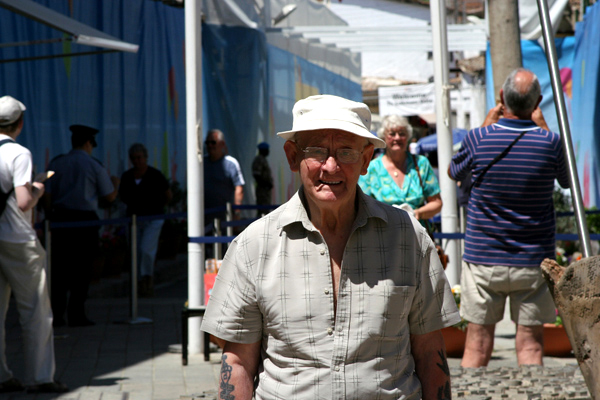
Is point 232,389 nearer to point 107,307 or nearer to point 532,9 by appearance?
point 107,307

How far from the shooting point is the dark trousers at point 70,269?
27.7 feet

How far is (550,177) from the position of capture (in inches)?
207

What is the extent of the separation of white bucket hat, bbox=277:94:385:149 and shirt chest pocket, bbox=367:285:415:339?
0.47 meters

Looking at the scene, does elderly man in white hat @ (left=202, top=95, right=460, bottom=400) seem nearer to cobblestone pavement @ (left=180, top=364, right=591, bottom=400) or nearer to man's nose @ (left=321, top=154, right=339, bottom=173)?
man's nose @ (left=321, top=154, right=339, bottom=173)

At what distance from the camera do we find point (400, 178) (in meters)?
5.92

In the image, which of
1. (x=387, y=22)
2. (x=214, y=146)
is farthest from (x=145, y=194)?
(x=387, y=22)

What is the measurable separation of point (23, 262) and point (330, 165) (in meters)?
3.52

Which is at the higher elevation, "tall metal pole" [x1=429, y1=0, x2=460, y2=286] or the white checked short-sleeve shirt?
"tall metal pole" [x1=429, y1=0, x2=460, y2=286]

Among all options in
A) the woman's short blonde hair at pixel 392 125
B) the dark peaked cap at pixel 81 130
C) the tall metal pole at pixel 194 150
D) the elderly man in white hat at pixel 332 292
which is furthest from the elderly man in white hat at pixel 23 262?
the elderly man in white hat at pixel 332 292

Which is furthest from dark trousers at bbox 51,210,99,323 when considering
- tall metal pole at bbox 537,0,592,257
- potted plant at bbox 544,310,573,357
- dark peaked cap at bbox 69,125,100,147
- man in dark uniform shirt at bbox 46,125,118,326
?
tall metal pole at bbox 537,0,592,257

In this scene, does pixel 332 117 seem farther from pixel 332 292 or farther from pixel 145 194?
pixel 145 194

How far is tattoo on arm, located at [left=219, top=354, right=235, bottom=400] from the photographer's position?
268 centimetres

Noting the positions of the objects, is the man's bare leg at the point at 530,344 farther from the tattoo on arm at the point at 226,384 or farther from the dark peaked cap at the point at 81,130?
the dark peaked cap at the point at 81,130

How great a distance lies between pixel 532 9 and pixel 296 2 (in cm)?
345
